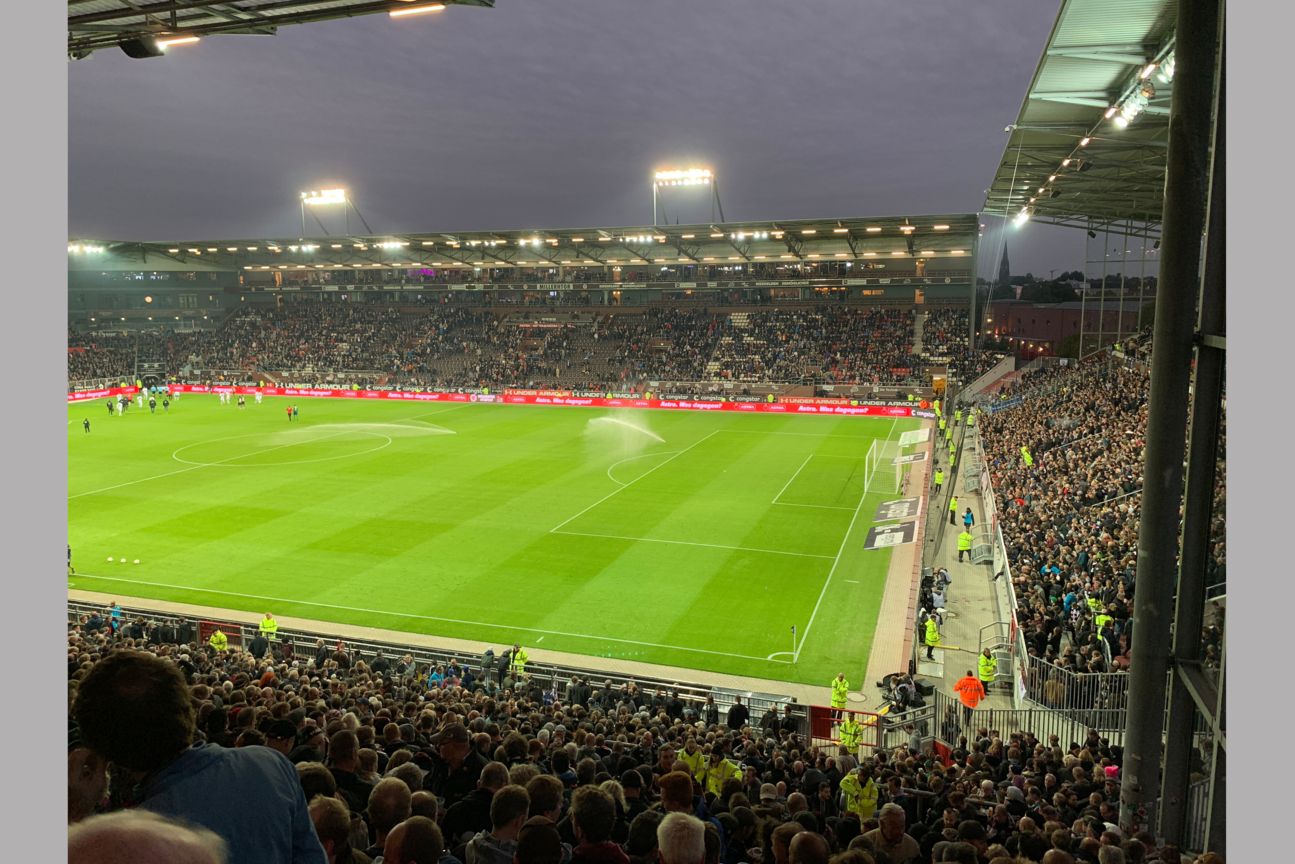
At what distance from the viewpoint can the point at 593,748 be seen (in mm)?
9367

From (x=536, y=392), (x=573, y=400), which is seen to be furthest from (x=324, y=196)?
(x=573, y=400)

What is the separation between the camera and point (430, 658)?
59.7 ft

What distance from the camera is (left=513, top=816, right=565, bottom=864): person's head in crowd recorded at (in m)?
3.70

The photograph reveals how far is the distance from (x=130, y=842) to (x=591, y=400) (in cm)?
6506

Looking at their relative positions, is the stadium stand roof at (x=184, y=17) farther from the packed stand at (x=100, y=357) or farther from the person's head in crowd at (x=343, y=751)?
the packed stand at (x=100, y=357)

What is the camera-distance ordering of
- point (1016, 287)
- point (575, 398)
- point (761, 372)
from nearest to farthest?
point (575, 398) → point (761, 372) → point (1016, 287)

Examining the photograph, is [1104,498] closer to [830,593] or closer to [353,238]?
[830,593]

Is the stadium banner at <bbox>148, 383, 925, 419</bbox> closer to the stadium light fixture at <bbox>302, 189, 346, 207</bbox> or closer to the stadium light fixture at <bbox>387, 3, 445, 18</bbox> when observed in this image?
the stadium light fixture at <bbox>302, 189, 346, 207</bbox>

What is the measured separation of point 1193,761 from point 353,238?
7863cm

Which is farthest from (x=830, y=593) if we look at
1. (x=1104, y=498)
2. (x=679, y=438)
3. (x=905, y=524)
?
(x=679, y=438)

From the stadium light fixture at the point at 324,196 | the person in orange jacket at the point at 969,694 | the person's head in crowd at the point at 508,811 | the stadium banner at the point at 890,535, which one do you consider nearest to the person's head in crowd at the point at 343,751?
the person's head in crowd at the point at 508,811

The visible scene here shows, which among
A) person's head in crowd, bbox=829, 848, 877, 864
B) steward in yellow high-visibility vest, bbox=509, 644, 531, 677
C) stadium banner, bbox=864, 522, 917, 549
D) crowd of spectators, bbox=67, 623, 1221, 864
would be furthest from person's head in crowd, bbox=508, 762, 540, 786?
stadium banner, bbox=864, 522, 917, 549

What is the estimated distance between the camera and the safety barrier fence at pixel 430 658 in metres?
15.9

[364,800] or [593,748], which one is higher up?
[364,800]
